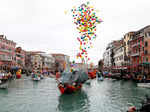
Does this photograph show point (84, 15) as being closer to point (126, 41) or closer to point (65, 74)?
point (65, 74)

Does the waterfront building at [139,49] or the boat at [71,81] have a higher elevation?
the waterfront building at [139,49]

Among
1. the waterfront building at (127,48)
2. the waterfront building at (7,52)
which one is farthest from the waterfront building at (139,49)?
the waterfront building at (7,52)

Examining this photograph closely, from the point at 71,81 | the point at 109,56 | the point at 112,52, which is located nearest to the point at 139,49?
the point at 71,81

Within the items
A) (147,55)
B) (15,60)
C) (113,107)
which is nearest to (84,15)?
(113,107)

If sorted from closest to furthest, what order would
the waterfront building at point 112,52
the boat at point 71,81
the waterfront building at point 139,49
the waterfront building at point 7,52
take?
the boat at point 71,81 → the waterfront building at point 139,49 → the waterfront building at point 7,52 → the waterfront building at point 112,52


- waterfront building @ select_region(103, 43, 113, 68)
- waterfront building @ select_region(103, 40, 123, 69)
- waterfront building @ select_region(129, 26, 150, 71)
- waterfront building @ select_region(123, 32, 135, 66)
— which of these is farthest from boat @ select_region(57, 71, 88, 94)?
waterfront building @ select_region(103, 43, 113, 68)

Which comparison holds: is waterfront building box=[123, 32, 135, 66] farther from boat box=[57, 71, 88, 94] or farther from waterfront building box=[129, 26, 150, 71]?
boat box=[57, 71, 88, 94]

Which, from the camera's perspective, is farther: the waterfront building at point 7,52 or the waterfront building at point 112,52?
the waterfront building at point 112,52

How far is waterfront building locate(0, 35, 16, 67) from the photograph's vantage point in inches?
2564

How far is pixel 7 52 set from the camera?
227ft

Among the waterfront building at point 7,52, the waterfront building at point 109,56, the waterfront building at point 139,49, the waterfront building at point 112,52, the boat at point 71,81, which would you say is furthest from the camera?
the waterfront building at point 109,56

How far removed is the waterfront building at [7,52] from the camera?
65125 millimetres

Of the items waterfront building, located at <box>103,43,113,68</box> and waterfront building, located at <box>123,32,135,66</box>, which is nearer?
waterfront building, located at <box>123,32,135,66</box>

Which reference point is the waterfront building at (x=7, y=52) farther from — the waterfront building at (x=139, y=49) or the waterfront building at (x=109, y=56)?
the waterfront building at (x=109, y=56)
